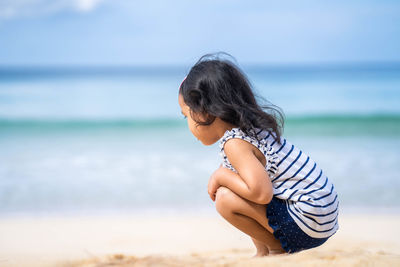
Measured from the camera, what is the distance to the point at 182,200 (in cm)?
423

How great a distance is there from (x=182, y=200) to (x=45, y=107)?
9938 mm

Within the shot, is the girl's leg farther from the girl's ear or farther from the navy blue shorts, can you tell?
the girl's ear

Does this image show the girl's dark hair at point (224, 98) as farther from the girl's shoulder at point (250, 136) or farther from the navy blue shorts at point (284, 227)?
the navy blue shorts at point (284, 227)

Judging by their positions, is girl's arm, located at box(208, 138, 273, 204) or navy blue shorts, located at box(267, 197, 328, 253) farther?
navy blue shorts, located at box(267, 197, 328, 253)

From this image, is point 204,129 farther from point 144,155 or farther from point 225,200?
point 144,155

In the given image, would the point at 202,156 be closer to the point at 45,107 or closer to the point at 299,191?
the point at 299,191

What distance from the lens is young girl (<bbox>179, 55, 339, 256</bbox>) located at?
198 cm

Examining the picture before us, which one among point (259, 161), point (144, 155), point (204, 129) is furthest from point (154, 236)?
point (144, 155)

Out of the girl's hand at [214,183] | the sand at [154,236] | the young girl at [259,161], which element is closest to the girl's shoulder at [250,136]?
the young girl at [259,161]

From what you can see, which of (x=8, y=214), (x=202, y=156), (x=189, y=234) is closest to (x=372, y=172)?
(x=202, y=156)

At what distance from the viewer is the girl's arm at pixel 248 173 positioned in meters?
1.86

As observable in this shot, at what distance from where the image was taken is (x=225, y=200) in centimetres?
208

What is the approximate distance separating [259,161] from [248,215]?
291 millimetres

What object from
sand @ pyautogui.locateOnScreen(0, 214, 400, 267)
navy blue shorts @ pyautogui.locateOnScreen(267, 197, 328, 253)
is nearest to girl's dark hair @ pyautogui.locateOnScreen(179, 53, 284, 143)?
navy blue shorts @ pyautogui.locateOnScreen(267, 197, 328, 253)
